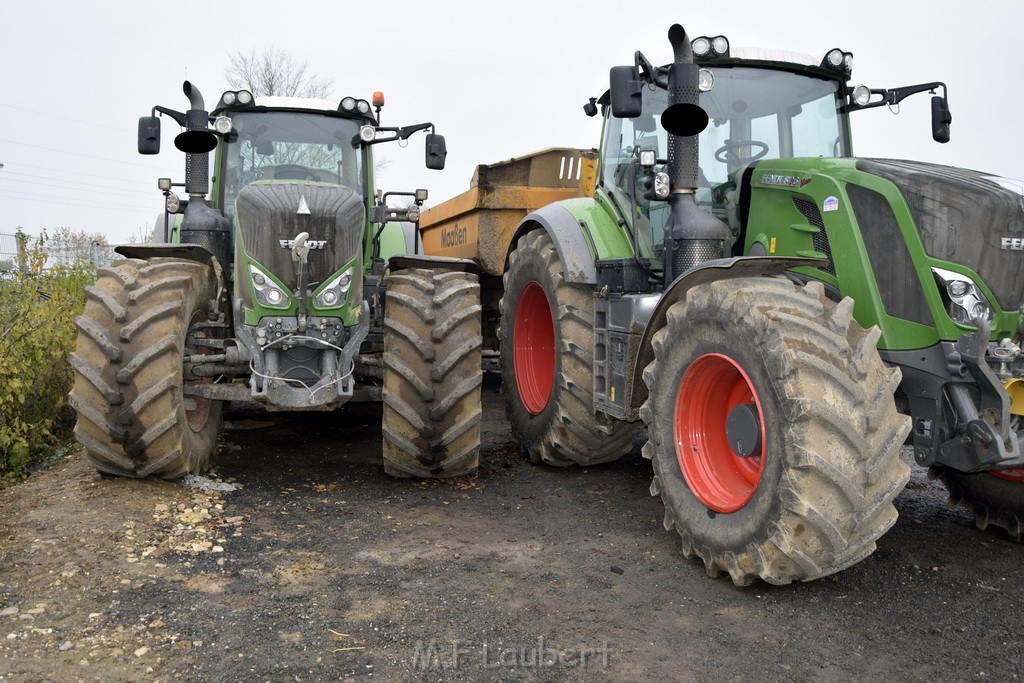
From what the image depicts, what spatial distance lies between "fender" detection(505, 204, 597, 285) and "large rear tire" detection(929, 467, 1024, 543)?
2.30m

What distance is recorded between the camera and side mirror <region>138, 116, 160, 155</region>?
19.5 feet

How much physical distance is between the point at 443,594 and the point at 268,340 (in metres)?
2.09

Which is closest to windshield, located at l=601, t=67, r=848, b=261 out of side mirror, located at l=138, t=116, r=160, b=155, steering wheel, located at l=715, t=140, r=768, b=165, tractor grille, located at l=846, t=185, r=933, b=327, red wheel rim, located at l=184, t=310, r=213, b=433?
steering wheel, located at l=715, t=140, r=768, b=165

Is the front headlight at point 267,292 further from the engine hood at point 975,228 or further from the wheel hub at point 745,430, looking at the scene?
the engine hood at point 975,228

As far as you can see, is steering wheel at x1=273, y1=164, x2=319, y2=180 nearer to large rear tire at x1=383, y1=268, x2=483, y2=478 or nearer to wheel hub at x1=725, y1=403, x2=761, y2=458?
large rear tire at x1=383, y1=268, x2=483, y2=478

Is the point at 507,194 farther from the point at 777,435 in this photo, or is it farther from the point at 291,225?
the point at 777,435

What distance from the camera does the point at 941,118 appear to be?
17.4 ft

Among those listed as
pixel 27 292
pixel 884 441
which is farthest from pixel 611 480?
pixel 27 292

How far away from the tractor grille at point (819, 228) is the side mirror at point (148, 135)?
420cm

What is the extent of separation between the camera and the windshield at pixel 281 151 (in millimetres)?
6418

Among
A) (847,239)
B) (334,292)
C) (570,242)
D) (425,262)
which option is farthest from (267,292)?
(847,239)

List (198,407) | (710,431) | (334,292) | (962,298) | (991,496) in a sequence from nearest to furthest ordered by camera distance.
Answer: (962,298)
(710,431)
(991,496)
(334,292)
(198,407)

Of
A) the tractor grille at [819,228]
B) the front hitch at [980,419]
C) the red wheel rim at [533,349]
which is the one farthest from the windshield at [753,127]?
the front hitch at [980,419]

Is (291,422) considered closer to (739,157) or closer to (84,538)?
(84,538)
